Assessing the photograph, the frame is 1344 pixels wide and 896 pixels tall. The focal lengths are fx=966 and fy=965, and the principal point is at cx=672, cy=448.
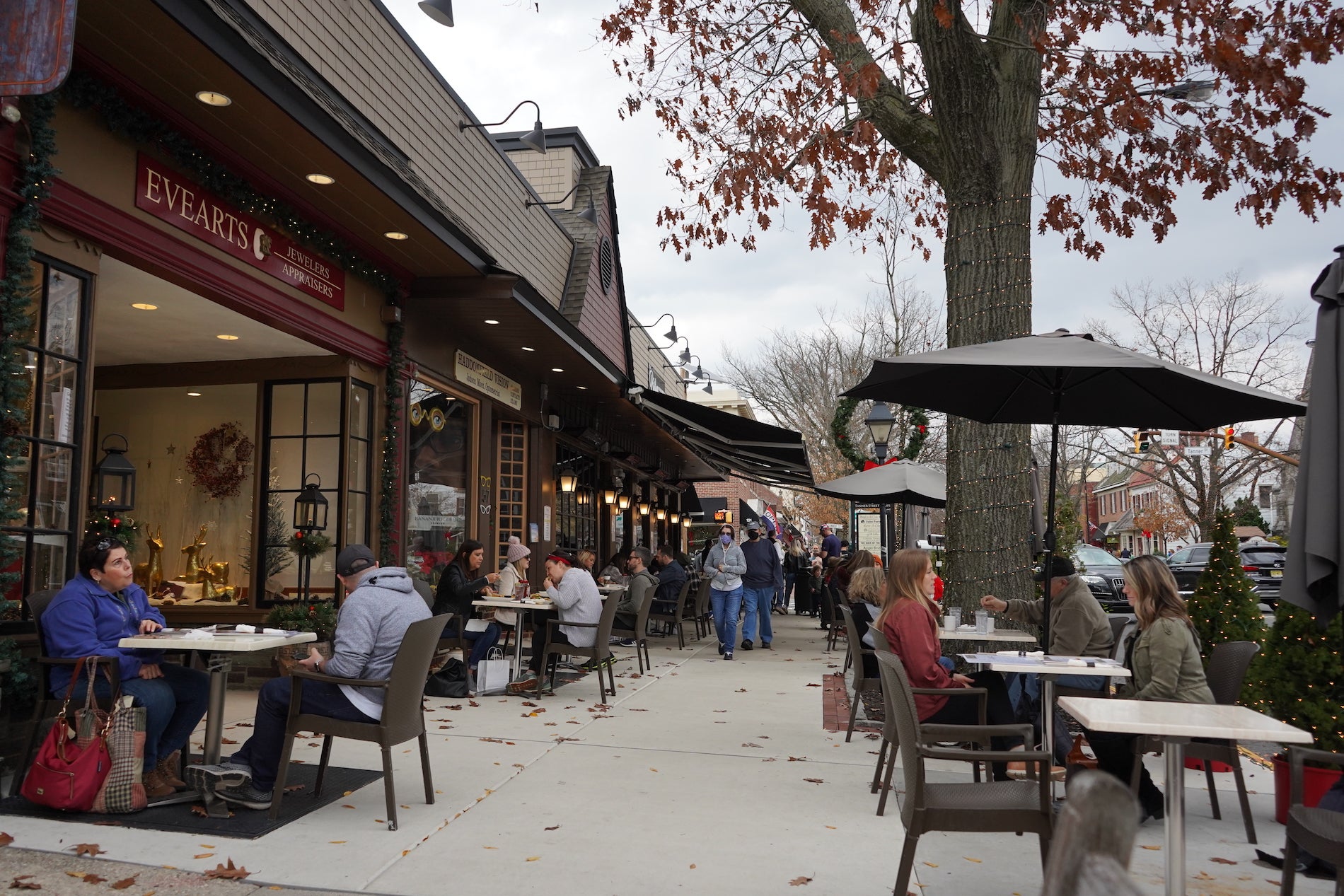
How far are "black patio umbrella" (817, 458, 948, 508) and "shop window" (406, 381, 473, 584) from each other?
4584mm

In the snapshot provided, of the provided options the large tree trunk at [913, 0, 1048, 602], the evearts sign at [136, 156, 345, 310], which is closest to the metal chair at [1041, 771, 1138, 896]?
the evearts sign at [136, 156, 345, 310]

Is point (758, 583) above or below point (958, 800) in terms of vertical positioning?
above

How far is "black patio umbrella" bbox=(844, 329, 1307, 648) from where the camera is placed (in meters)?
4.90

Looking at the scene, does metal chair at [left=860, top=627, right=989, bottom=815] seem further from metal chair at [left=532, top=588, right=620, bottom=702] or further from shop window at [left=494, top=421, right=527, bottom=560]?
shop window at [left=494, top=421, right=527, bottom=560]

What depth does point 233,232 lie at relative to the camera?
707 cm

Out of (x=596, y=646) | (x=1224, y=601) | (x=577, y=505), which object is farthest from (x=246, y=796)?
(x=577, y=505)

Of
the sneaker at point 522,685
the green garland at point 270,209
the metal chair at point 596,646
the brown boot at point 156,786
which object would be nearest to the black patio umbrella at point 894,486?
the metal chair at point 596,646

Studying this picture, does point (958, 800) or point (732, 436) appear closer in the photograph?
point (958, 800)

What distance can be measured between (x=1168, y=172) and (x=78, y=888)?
10044 mm

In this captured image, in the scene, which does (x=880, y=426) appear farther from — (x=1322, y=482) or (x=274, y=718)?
(x=274, y=718)

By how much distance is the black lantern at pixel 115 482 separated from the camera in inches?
317

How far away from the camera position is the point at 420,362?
33.0ft

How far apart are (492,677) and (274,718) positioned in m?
4.00

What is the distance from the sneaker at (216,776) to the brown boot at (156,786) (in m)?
0.26
